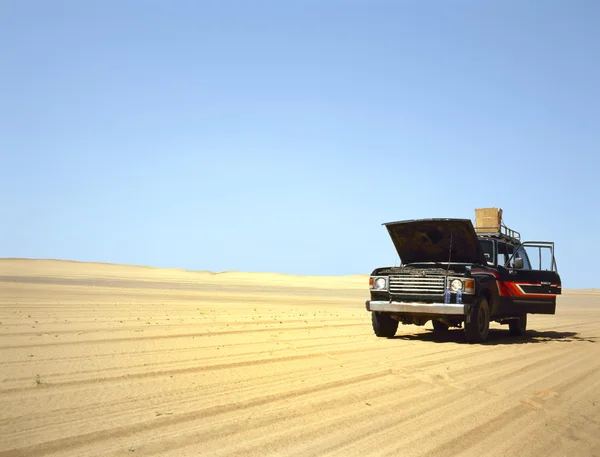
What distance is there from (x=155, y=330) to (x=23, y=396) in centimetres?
633

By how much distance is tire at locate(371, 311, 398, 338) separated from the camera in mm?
13242

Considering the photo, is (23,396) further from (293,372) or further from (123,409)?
(293,372)

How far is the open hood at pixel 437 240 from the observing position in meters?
13.2

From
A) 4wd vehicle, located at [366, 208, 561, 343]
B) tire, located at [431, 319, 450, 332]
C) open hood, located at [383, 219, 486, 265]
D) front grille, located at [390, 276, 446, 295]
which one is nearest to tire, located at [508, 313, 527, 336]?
4wd vehicle, located at [366, 208, 561, 343]

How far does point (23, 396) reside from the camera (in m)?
6.24

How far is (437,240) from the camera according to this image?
13781 mm

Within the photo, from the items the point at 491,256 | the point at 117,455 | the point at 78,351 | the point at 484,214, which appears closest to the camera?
the point at 117,455

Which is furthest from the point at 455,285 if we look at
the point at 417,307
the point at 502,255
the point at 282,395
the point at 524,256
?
the point at 282,395

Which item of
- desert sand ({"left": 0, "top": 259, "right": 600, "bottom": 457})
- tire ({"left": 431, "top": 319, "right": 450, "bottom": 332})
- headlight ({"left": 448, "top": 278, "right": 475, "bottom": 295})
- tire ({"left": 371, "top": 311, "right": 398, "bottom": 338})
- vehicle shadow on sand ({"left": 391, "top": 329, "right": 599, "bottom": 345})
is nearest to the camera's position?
desert sand ({"left": 0, "top": 259, "right": 600, "bottom": 457})

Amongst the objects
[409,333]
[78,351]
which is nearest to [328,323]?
[409,333]

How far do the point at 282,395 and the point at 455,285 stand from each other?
22.0 feet

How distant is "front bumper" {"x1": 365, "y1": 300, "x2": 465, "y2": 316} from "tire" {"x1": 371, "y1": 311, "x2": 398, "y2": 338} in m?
0.26

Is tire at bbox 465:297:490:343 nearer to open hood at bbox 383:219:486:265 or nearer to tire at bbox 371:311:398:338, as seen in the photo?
open hood at bbox 383:219:486:265

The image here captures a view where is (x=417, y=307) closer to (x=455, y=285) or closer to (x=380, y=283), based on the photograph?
(x=455, y=285)
